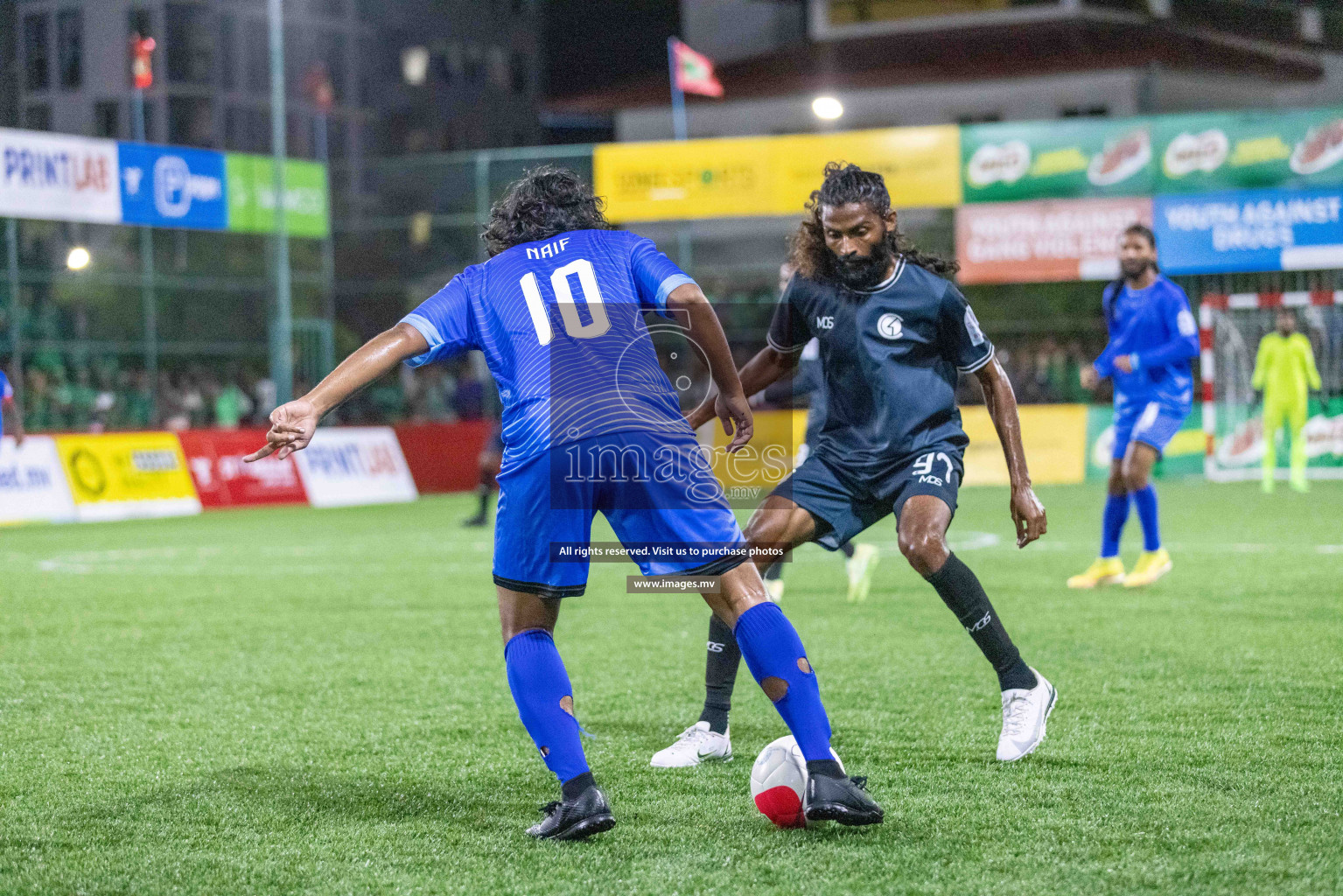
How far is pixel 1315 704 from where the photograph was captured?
5.71 metres

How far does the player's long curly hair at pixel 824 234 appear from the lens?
4.88 meters

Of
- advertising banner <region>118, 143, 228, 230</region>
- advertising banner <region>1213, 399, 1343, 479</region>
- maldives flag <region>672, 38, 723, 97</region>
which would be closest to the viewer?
advertising banner <region>1213, 399, 1343, 479</region>

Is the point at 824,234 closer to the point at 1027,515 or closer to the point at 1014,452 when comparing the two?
the point at 1014,452

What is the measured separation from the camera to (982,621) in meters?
4.98

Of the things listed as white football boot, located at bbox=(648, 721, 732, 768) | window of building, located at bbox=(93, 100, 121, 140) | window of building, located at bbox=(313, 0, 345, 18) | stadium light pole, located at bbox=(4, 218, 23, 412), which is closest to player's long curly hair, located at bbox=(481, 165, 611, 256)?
white football boot, located at bbox=(648, 721, 732, 768)

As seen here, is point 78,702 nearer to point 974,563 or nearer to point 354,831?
point 354,831

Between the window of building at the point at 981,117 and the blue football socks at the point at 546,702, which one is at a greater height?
the window of building at the point at 981,117

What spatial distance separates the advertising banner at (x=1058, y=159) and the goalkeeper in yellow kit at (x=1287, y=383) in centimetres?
392

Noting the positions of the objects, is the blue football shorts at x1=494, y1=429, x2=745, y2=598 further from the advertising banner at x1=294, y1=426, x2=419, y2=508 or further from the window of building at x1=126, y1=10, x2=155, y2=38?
the window of building at x1=126, y1=10, x2=155, y2=38

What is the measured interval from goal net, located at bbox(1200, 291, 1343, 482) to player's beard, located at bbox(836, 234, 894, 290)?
1633cm

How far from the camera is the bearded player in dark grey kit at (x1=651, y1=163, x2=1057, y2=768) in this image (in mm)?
4891

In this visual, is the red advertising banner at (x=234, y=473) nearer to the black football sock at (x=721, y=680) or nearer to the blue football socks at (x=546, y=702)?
the black football sock at (x=721, y=680)

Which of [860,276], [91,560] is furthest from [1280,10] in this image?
[860,276]

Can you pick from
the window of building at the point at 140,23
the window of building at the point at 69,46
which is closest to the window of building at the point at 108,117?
the window of building at the point at 69,46
